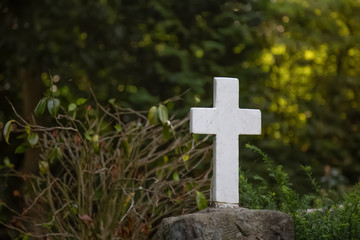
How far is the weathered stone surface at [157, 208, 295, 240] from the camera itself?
2.42 metres

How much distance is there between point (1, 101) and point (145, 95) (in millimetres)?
1791

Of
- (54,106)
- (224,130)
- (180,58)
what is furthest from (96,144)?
(180,58)

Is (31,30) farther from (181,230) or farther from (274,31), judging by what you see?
(181,230)

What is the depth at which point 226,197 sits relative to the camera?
2.78m

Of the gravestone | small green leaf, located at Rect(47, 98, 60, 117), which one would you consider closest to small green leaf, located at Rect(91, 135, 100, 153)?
small green leaf, located at Rect(47, 98, 60, 117)

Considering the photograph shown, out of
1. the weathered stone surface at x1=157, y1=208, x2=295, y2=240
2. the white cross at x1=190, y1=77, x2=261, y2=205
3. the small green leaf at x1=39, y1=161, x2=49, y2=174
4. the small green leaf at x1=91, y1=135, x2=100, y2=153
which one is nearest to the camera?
the weathered stone surface at x1=157, y1=208, x2=295, y2=240

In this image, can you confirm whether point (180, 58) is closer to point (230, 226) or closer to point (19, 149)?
point (19, 149)

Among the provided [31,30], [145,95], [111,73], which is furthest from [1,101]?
[145,95]

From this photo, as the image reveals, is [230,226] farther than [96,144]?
No

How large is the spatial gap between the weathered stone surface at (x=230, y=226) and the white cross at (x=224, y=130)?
0.73 ft

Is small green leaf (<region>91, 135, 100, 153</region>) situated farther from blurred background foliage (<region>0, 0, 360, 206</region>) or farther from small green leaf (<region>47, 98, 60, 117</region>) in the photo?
blurred background foliage (<region>0, 0, 360, 206</region>)

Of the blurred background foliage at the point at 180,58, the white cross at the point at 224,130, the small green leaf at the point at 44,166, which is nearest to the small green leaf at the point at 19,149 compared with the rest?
the small green leaf at the point at 44,166

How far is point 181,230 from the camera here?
7.99 feet

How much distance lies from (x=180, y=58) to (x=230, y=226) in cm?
321
